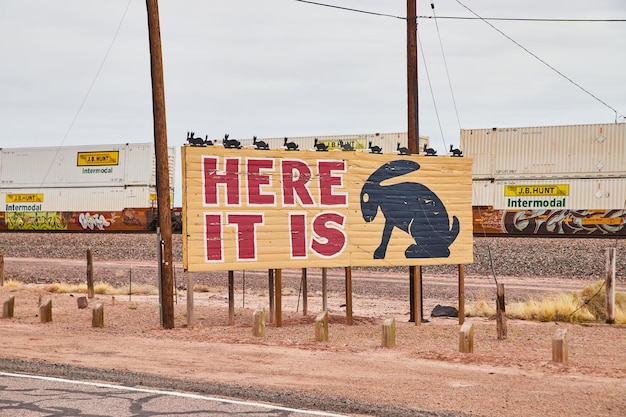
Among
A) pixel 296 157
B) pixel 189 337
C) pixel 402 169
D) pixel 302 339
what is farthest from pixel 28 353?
pixel 402 169

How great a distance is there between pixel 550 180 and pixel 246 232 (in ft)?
105

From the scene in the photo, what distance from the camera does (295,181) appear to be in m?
18.9

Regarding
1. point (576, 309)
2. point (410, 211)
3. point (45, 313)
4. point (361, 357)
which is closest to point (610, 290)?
point (576, 309)

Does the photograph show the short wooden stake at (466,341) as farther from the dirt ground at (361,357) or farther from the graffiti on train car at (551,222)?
the graffiti on train car at (551,222)

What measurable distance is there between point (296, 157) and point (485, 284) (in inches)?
712

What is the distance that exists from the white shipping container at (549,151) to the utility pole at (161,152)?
107 ft

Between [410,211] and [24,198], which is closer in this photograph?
[410,211]

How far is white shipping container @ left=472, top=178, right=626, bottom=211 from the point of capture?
149 ft

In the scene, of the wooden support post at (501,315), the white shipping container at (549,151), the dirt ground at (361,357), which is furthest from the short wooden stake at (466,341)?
the white shipping container at (549,151)

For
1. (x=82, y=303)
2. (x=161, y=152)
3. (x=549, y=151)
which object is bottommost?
(x=82, y=303)

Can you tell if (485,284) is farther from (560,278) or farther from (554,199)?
(554,199)

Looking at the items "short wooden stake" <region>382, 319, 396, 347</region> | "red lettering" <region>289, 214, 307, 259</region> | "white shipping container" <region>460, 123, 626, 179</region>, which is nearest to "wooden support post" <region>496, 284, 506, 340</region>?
"short wooden stake" <region>382, 319, 396, 347</region>

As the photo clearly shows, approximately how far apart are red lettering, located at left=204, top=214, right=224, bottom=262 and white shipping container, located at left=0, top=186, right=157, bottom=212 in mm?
37918

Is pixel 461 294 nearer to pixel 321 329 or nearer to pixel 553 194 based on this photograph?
pixel 321 329
